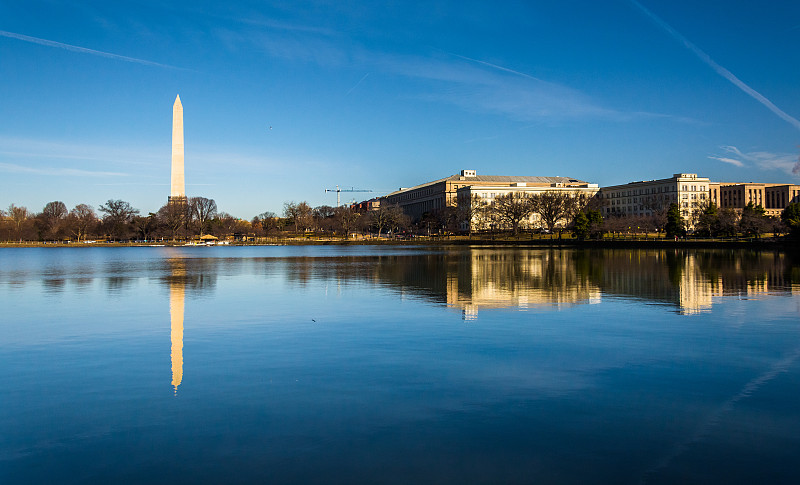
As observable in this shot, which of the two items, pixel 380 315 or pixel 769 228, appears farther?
pixel 769 228

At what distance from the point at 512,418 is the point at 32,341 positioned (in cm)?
1043

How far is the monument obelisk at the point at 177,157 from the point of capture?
112m

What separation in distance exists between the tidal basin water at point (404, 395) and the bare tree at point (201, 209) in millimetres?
111550

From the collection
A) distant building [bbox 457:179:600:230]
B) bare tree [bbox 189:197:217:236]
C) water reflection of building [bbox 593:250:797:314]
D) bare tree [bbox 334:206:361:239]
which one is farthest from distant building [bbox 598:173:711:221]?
water reflection of building [bbox 593:250:797:314]

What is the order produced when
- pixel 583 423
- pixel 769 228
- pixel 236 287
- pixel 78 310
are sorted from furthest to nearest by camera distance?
pixel 769 228
pixel 236 287
pixel 78 310
pixel 583 423

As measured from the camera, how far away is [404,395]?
27.7ft

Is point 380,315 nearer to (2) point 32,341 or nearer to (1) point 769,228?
(2) point 32,341

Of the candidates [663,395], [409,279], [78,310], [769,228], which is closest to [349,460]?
[663,395]

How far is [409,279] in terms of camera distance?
28547 mm

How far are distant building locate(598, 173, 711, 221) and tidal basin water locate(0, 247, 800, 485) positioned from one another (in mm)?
119982

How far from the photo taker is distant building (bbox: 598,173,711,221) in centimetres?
13738

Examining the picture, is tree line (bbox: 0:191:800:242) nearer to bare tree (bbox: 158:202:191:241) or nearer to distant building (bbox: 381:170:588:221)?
bare tree (bbox: 158:202:191:241)

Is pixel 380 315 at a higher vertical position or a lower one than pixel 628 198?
lower

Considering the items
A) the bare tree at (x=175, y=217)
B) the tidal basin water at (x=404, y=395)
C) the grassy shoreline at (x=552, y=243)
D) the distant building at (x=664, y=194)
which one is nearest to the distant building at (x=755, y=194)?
the distant building at (x=664, y=194)
